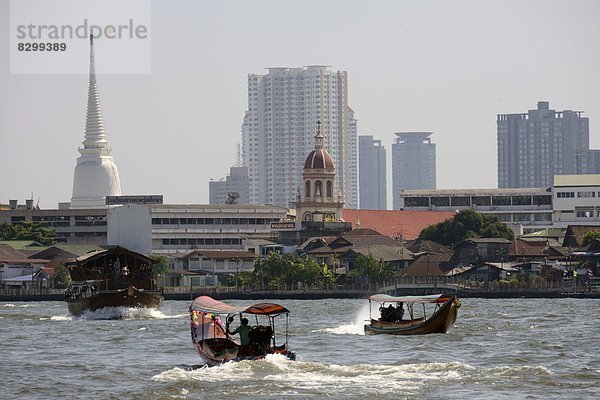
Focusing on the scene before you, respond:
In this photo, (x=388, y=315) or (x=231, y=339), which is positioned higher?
(x=231, y=339)

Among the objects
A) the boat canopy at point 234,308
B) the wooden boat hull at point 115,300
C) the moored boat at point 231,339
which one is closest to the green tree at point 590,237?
the wooden boat hull at point 115,300

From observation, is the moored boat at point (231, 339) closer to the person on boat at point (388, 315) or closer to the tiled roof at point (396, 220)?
the person on boat at point (388, 315)

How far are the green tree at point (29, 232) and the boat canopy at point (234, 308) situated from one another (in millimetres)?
116162

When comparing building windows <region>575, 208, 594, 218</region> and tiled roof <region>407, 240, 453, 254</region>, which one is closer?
tiled roof <region>407, 240, 453, 254</region>

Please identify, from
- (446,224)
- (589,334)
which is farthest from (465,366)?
(446,224)

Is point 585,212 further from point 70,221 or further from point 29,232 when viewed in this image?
point 29,232

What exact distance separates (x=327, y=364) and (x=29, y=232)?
405 ft

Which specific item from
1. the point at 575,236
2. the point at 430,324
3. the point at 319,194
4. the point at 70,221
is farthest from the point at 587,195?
the point at 430,324

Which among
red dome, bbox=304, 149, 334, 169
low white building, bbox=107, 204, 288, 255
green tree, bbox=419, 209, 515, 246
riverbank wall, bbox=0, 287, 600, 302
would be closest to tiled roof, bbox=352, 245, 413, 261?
green tree, bbox=419, 209, 515, 246

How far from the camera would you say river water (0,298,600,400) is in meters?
46.2

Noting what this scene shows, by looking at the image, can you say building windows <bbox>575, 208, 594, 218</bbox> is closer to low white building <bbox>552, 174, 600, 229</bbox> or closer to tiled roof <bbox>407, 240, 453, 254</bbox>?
low white building <bbox>552, 174, 600, 229</bbox>

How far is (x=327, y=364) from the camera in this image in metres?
52.5

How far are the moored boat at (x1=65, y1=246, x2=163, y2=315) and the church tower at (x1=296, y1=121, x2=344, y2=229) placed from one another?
62.8 metres

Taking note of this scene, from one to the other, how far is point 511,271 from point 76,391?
87.9 metres
